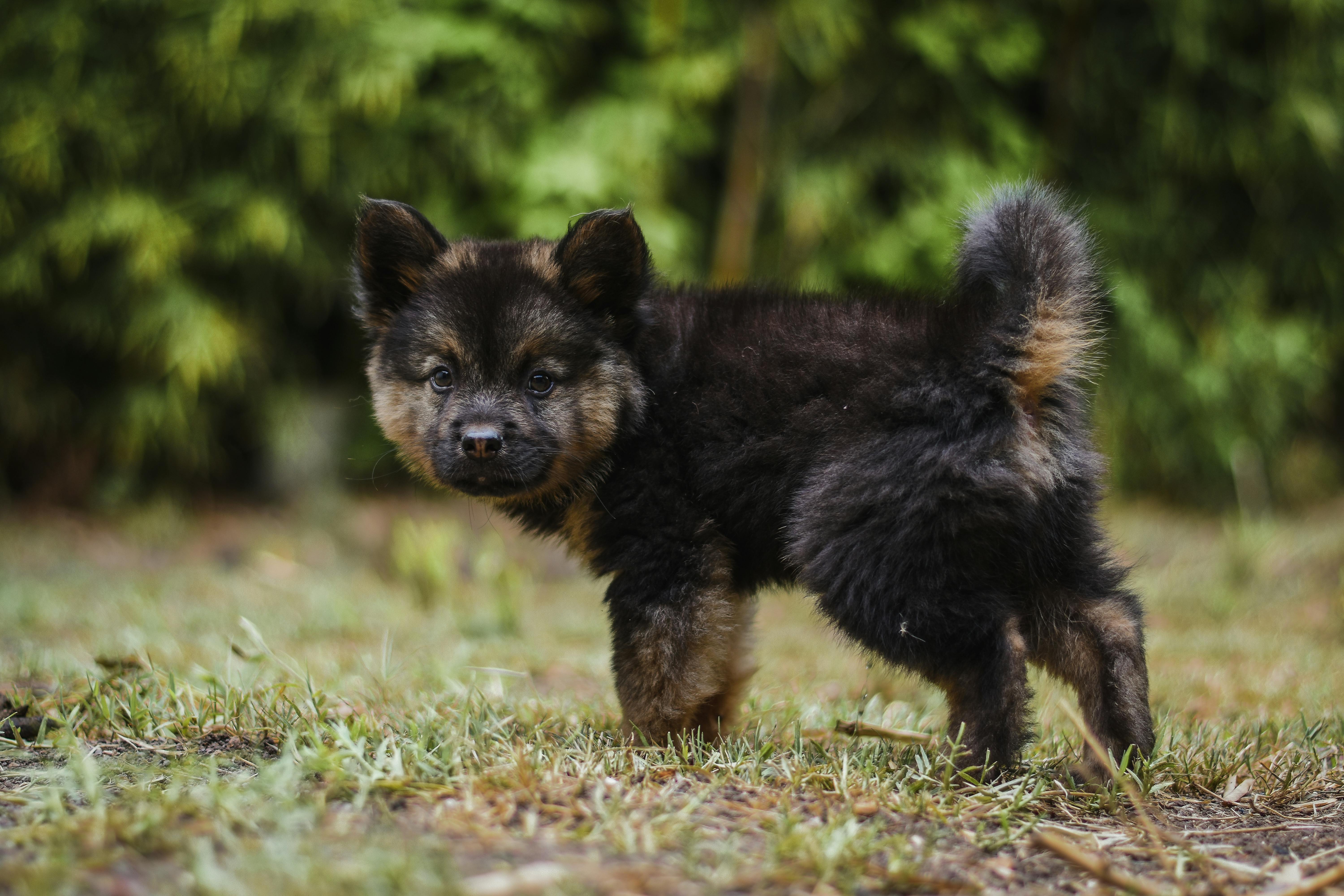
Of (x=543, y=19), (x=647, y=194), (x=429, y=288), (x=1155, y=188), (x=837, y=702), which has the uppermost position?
(x=543, y=19)

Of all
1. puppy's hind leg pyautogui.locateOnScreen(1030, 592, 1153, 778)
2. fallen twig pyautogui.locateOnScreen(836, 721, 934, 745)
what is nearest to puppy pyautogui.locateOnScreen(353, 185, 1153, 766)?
puppy's hind leg pyautogui.locateOnScreen(1030, 592, 1153, 778)

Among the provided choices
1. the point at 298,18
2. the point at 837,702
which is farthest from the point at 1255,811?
the point at 298,18

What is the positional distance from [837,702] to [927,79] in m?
7.04

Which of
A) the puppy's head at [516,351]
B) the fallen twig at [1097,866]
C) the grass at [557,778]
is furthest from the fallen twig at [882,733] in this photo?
the puppy's head at [516,351]

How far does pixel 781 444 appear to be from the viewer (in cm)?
344

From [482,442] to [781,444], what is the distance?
104cm

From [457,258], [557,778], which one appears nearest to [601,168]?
[457,258]

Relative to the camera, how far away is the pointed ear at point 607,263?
3824 mm

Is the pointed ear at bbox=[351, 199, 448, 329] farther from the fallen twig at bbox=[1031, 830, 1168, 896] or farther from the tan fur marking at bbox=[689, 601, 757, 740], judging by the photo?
the fallen twig at bbox=[1031, 830, 1168, 896]

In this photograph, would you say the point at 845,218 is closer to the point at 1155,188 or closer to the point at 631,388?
the point at 1155,188

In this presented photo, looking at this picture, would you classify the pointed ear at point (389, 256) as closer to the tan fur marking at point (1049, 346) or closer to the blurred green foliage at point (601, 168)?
the tan fur marking at point (1049, 346)

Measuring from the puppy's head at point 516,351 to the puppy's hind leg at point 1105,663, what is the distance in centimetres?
160

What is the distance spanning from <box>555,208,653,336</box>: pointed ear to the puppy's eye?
32 cm

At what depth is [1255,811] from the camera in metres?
3.11
